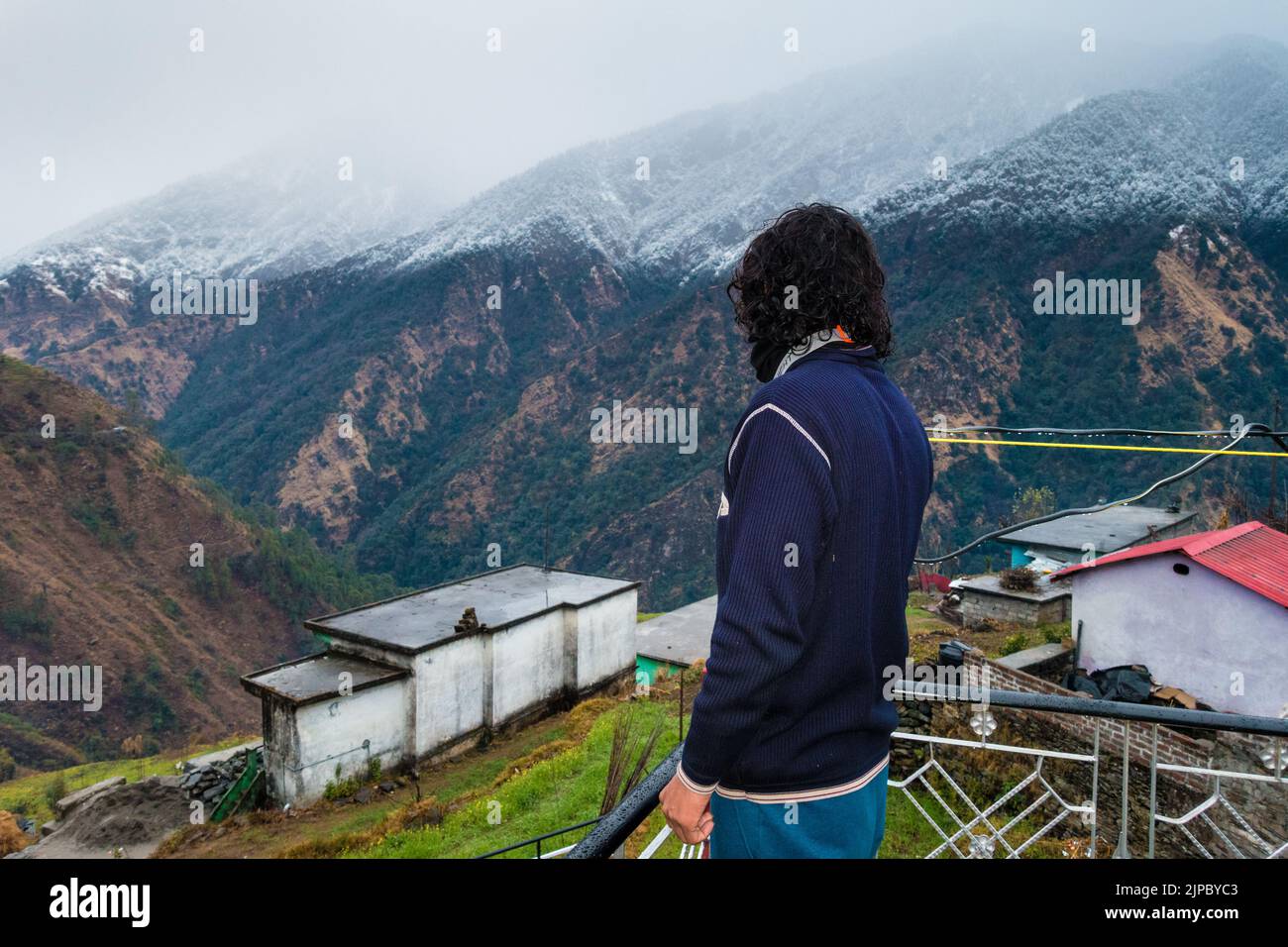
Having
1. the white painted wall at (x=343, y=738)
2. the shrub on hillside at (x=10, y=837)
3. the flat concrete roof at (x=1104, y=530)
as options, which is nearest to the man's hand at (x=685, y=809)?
the white painted wall at (x=343, y=738)

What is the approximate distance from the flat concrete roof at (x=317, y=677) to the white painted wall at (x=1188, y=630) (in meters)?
12.0

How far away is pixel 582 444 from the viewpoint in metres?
66.8

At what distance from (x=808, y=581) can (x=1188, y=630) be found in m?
9.44

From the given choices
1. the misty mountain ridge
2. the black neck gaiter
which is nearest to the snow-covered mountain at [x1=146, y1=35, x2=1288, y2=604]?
the misty mountain ridge

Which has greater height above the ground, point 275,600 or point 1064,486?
point 1064,486

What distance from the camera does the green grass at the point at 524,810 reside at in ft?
29.2

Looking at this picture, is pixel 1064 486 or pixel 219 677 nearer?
pixel 219 677

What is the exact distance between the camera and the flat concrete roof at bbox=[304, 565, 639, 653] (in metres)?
17.1

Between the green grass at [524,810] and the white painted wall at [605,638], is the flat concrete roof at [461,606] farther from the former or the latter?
the green grass at [524,810]

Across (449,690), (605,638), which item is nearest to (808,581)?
(449,690)
